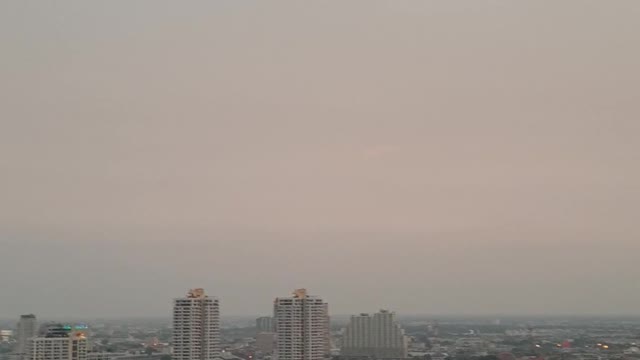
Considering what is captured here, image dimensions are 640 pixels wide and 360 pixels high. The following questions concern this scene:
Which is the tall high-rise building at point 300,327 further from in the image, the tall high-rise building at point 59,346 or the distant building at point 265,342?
the distant building at point 265,342

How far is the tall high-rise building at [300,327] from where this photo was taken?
20109 mm

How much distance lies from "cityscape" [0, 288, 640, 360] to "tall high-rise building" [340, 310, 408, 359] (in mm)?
40

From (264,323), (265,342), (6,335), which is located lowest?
(265,342)

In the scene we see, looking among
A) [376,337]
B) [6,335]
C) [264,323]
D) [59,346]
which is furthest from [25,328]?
[376,337]

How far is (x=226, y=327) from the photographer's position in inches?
1449

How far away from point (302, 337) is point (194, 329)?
2678mm

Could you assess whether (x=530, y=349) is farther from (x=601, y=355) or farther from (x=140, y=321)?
(x=140, y=321)

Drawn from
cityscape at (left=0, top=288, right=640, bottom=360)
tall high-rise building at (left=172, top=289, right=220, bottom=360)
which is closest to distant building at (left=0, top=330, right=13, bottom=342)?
cityscape at (left=0, top=288, right=640, bottom=360)

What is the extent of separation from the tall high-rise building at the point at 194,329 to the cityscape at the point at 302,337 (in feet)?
0.08

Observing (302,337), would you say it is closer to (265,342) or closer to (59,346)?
(59,346)

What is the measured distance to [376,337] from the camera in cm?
3272

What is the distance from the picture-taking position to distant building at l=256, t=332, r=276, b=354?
92.4 ft

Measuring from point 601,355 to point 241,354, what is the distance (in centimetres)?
1261

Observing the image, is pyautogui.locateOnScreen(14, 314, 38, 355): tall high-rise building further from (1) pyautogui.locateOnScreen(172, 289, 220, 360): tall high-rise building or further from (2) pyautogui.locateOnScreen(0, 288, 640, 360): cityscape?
(1) pyautogui.locateOnScreen(172, 289, 220, 360): tall high-rise building
